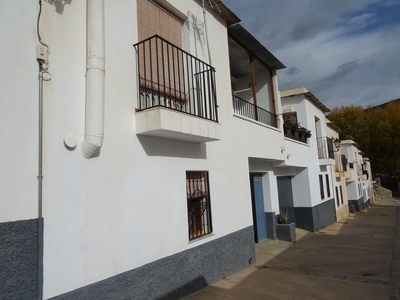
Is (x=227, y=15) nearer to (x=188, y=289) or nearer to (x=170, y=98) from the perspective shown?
(x=170, y=98)

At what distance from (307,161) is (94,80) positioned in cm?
1141

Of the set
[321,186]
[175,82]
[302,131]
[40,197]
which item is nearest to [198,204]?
[175,82]

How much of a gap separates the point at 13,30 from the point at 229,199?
16.5 ft

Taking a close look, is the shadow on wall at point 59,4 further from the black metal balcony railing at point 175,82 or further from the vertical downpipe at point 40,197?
the black metal balcony railing at point 175,82

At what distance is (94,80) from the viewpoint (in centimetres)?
370

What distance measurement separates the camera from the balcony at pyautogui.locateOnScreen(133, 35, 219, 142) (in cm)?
440

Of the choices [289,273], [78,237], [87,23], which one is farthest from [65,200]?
[289,273]

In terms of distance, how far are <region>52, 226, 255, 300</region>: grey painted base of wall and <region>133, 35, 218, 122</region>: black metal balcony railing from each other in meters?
2.51

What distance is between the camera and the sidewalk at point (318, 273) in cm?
548

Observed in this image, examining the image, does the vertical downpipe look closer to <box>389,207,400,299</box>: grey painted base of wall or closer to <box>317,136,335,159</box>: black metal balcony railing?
<box>389,207,400,299</box>: grey painted base of wall

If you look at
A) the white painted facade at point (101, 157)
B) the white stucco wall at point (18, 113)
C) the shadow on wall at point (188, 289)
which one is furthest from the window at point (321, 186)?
the white stucco wall at point (18, 113)

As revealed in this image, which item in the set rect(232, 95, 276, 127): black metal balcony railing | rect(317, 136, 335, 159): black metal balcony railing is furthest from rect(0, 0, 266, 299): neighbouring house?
rect(317, 136, 335, 159): black metal balcony railing

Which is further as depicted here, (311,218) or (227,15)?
(311,218)

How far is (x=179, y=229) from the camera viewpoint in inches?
199
